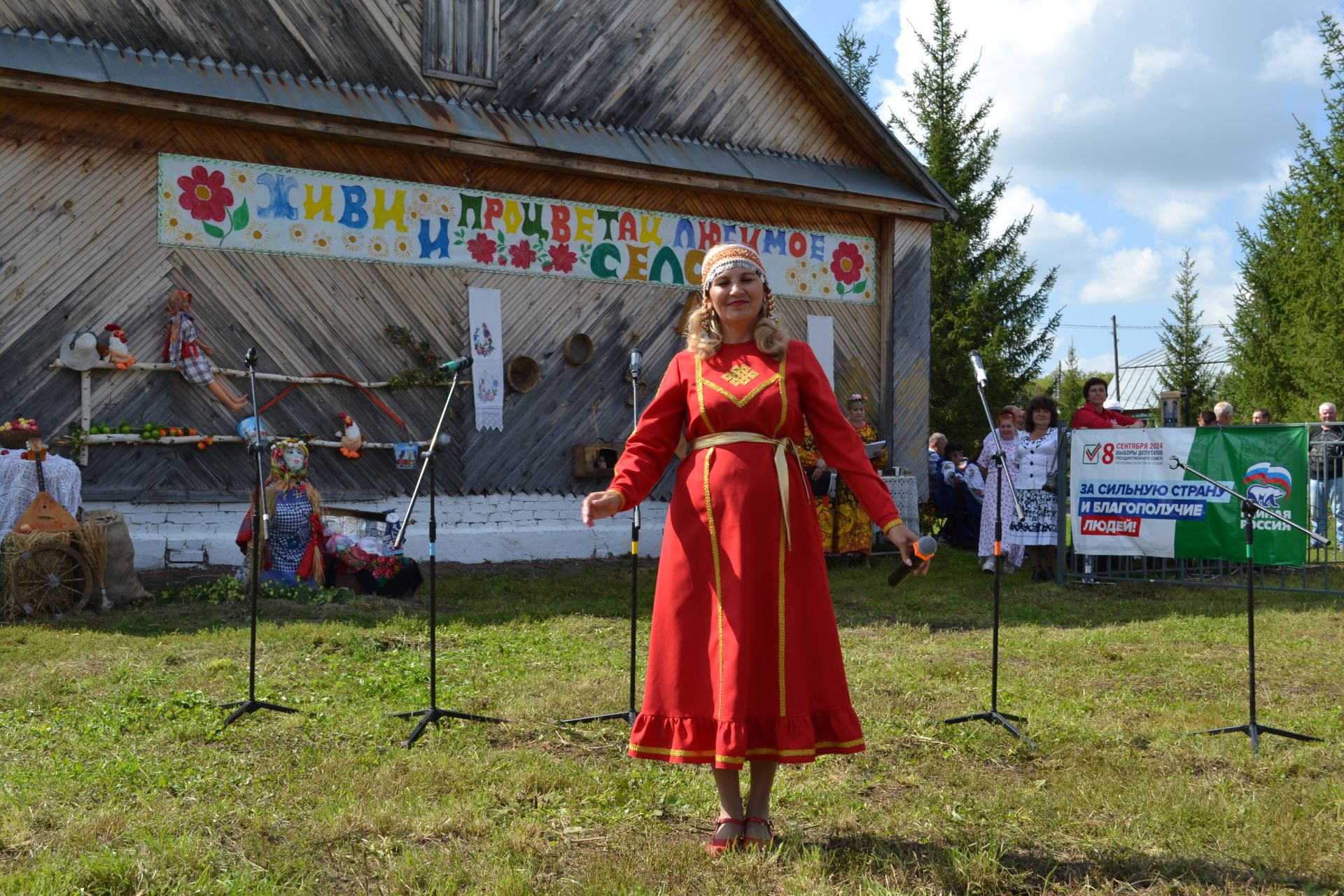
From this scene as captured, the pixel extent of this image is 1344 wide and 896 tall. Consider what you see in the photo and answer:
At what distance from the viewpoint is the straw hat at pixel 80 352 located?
10602 mm

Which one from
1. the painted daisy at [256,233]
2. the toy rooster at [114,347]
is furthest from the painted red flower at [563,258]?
the toy rooster at [114,347]

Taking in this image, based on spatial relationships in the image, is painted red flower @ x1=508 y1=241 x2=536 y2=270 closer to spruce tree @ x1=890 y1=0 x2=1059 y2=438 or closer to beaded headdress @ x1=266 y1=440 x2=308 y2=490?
beaded headdress @ x1=266 y1=440 x2=308 y2=490

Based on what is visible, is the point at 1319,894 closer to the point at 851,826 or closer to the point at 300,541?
the point at 851,826

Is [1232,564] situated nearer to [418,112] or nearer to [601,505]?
[418,112]

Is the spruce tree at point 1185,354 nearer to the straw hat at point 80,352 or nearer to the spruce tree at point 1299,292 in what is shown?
the spruce tree at point 1299,292

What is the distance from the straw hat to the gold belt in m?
8.10

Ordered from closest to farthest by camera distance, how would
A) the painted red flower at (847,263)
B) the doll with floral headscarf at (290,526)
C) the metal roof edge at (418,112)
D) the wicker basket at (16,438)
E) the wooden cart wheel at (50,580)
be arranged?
the wooden cart wheel at (50,580), the wicker basket at (16,438), the doll with floral headscarf at (290,526), the metal roof edge at (418,112), the painted red flower at (847,263)

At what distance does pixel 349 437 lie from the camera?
11.9 metres

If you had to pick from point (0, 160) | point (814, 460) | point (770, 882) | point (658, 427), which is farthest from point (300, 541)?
point (770, 882)

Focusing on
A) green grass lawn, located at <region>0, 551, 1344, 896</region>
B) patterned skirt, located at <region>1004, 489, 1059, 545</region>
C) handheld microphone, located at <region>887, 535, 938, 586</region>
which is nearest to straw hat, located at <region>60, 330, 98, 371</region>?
green grass lawn, located at <region>0, 551, 1344, 896</region>

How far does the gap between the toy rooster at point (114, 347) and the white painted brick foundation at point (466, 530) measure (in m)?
1.29

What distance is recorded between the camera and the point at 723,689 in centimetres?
411

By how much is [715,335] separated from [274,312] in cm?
825

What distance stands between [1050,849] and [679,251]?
10.5m
